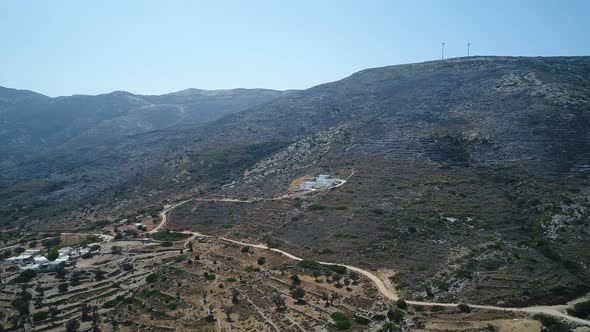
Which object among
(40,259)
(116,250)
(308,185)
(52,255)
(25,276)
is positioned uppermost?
(308,185)

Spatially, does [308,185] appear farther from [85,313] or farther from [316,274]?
[85,313]

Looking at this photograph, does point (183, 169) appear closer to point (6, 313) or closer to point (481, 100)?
point (6, 313)

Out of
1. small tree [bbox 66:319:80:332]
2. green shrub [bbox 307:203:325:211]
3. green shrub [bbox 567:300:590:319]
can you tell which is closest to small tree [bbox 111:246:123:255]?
small tree [bbox 66:319:80:332]

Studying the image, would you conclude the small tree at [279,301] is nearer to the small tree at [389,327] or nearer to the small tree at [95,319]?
the small tree at [389,327]

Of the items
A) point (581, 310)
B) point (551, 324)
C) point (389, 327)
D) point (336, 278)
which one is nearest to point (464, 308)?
point (551, 324)

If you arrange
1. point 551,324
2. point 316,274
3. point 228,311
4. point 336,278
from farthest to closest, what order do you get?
point 316,274, point 336,278, point 228,311, point 551,324

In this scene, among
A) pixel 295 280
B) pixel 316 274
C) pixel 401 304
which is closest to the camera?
pixel 401 304

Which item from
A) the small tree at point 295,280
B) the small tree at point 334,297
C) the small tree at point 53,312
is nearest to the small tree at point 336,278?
the small tree at point 334,297
